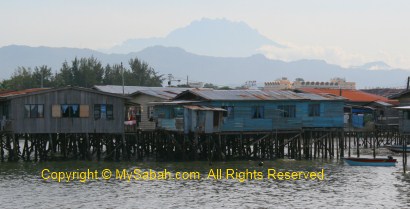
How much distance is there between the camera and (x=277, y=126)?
165 ft

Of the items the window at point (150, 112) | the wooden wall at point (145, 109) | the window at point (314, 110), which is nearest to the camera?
the window at point (314, 110)

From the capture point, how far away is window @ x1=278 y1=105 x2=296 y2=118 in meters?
50.5

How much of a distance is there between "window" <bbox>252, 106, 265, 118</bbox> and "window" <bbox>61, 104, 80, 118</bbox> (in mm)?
12802

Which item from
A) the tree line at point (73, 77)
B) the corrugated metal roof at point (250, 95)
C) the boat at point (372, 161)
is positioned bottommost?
the boat at point (372, 161)

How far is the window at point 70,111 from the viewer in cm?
4752

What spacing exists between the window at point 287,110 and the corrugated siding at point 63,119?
12.0 metres

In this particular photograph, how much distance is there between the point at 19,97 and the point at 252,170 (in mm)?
17140

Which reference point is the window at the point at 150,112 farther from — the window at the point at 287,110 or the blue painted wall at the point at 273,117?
the window at the point at 287,110

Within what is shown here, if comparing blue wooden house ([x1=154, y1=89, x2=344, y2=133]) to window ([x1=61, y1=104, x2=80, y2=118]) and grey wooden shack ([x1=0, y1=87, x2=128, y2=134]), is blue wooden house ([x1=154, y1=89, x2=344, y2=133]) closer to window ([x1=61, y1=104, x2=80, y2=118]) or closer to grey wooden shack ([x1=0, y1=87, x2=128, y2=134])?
grey wooden shack ([x1=0, y1=87, x2=128, y2=134])

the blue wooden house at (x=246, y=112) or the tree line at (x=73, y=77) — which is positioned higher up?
the tree line at (x=73, y=77)

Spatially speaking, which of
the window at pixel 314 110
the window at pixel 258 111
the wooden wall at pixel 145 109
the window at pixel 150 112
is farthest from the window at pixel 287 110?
the window at pixel 150 112

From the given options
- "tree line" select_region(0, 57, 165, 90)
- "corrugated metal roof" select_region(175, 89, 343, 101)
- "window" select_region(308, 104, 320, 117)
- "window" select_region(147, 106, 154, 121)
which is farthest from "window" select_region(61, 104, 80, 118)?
"tree line" select_region(0, 57, 165, 90)

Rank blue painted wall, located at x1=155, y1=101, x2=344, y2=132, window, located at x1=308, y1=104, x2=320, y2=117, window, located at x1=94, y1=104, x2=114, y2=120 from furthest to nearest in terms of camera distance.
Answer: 1. window, located at x1=308, y1=104, x2=320, y2=117
2. blue painted wall, located at x1=155, y1=101, x2=344, y2=132
3. window, located at x1=94, y1=104, x2=114, y2=120

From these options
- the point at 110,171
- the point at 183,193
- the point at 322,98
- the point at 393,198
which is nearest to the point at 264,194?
the point at 183,193
